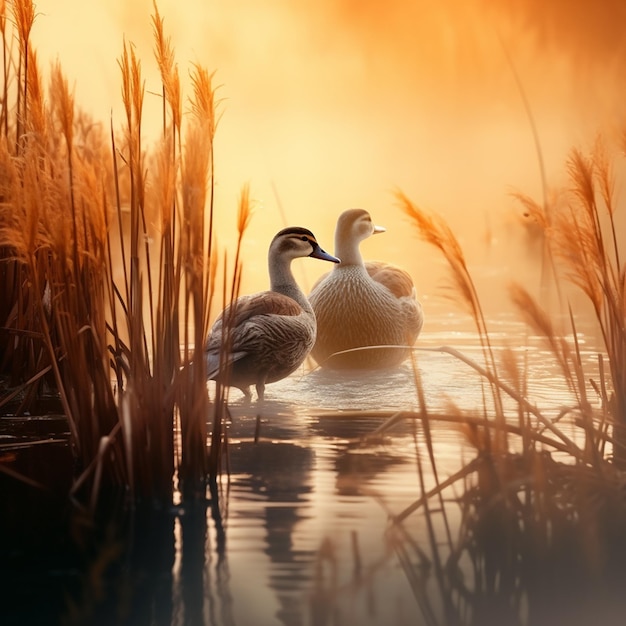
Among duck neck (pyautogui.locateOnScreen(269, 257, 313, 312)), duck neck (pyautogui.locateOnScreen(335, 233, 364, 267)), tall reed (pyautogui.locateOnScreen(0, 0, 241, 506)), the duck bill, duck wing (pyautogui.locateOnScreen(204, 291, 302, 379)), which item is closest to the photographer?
tall reed (pyautogui.locateOnScreen(0, 0, 241, 506))

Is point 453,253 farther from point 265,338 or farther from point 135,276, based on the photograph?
point 265,338

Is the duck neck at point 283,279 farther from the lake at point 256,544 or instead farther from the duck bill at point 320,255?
the lake at point 256,544

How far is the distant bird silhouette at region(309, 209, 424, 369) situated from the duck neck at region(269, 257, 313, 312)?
0.61m

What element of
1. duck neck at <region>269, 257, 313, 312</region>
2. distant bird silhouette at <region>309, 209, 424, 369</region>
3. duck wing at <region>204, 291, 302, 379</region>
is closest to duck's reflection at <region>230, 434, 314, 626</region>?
duck wing at <region>204, 291, 302, 379</region>

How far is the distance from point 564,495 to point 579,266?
20.9 inches

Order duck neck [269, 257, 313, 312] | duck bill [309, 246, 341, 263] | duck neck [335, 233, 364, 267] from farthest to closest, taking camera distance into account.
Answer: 1. duck neck [335, 233, 364, 267]
2. duck bill [309, 246, 341, 263]
3. duck neck [269, 257, 313, 312]

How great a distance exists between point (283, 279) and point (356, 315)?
67cm

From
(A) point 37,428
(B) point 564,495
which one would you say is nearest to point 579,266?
(B) point 564,495

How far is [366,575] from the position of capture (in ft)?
6.07

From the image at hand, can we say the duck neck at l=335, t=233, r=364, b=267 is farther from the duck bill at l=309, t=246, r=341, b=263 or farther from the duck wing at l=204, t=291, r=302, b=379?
the duck wing at l=204, t=291, r=302, b=379

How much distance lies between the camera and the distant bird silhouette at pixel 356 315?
15.9ft

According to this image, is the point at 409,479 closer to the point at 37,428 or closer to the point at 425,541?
the point at 425,541

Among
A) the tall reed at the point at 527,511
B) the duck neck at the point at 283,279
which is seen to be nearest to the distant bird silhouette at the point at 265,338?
the duck neck at the point at 283,279

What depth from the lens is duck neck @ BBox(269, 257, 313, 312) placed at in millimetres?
4262
